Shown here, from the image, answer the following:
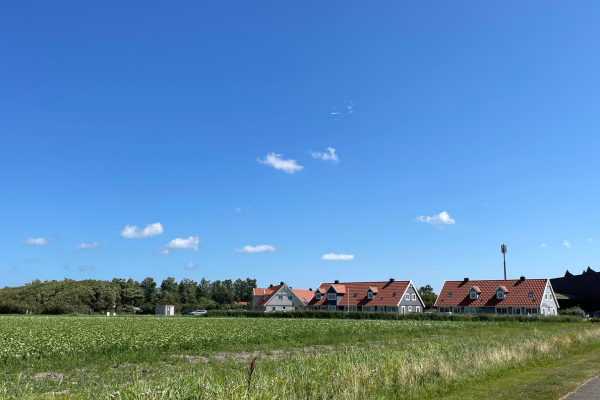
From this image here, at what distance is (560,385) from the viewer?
11609 millimetres

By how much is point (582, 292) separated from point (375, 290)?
40.2 meters

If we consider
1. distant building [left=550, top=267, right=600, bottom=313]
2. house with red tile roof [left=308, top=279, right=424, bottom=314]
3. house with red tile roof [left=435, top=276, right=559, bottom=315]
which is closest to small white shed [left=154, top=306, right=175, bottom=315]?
house with red tile roof [left=308, top=279, right=424, bottom=314]

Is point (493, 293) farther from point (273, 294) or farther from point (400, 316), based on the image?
point (273, 294)

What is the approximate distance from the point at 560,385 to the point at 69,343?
18.6 metres

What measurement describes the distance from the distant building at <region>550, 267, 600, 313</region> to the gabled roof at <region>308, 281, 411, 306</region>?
31.6m

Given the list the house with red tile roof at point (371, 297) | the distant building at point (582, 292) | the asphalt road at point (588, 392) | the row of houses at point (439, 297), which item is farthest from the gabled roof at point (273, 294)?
the asphalt road at point (588, 392)

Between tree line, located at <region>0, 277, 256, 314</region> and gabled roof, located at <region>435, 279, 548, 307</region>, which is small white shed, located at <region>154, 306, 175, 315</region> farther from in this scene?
gabled roof, located at <region>435, 279, 548, 307</region>

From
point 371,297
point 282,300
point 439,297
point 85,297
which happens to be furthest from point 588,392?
point 85,297

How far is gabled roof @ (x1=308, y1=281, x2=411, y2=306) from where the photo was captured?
253ft

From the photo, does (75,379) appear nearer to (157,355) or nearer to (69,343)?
(157,355)

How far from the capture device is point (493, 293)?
6950 cm

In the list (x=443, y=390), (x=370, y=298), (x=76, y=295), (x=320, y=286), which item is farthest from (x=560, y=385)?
(x=76, y=295)

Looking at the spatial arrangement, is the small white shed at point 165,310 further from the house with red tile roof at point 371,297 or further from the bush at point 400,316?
the house with red tile roof at point 371,297

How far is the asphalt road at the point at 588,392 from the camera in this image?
997 cm
